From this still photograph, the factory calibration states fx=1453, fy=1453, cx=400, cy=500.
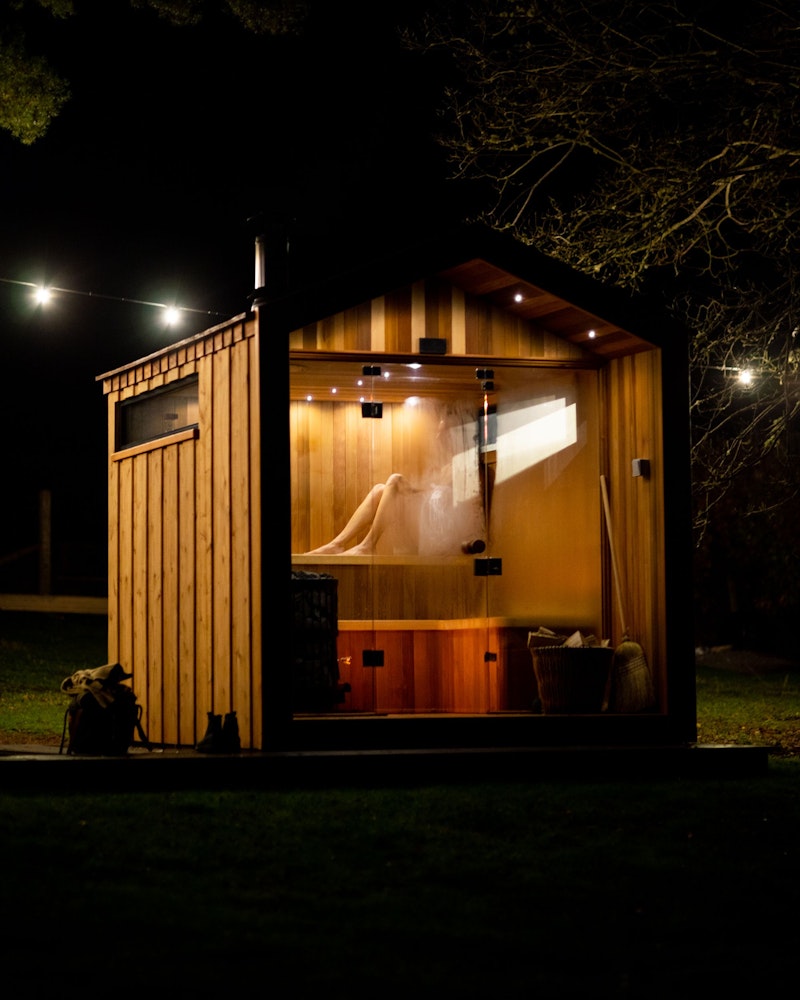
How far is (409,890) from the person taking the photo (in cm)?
534

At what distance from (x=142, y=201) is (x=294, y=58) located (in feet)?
17.3

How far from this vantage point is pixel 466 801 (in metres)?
7.05

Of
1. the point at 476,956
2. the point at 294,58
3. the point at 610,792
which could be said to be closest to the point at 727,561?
the point at 294,58

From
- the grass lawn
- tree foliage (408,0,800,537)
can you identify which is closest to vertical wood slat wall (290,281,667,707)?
the grass lawn

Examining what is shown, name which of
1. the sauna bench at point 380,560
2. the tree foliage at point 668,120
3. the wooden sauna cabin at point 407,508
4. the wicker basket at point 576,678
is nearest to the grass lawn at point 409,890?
the wicker basket at point 576,678

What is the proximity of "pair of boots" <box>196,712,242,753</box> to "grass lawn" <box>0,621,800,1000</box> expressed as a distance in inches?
20.7

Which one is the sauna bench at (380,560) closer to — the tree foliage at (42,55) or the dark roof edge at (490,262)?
the dark roof edge at (490,262)

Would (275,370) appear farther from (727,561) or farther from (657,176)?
(727,561)

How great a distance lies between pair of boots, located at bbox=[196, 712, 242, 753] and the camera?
7.74 meters

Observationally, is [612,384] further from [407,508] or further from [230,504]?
[230,504]

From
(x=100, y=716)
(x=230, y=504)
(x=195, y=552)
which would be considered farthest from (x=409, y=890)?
(x=195, y=552)

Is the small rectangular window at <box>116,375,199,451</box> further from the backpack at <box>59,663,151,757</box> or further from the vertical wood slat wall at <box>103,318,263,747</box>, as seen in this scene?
the backpack at <box>59,663,151,757</box>

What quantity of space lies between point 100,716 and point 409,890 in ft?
9.44

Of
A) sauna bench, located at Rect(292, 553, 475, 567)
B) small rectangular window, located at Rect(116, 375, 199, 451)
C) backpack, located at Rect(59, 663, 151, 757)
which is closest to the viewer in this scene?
backpack, located at Rect(59, 663, 151, 757)
